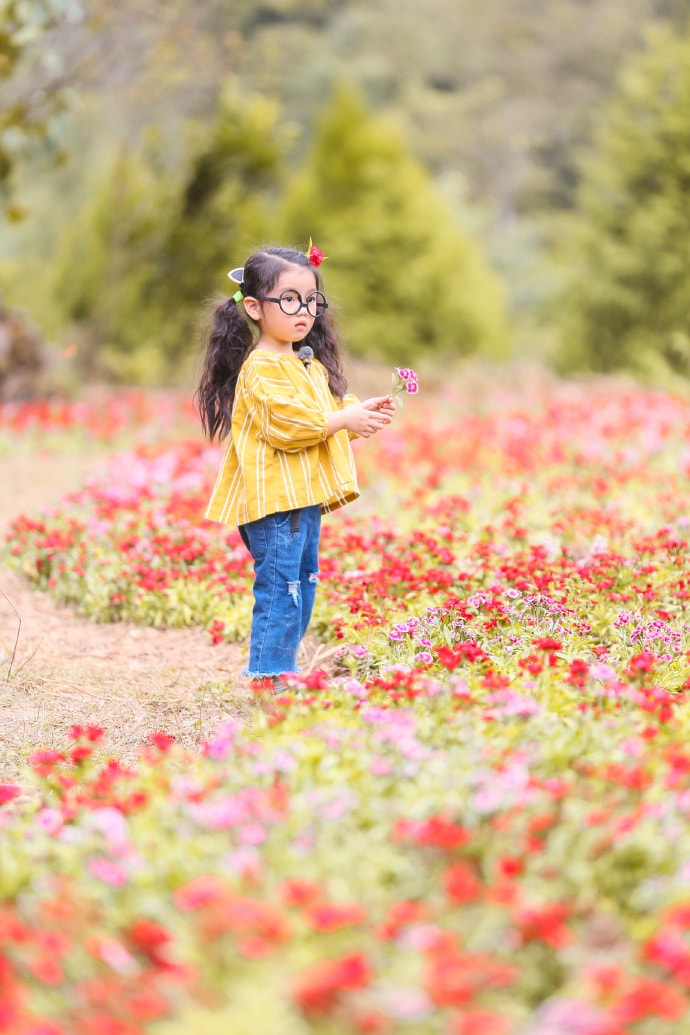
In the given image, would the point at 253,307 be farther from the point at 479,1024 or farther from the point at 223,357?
the point at 479,1024

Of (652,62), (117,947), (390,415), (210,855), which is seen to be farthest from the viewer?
(652,62)

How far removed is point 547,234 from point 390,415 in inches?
968

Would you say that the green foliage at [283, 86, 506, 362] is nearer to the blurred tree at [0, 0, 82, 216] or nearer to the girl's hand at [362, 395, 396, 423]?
the blurred tree at [0, 0, 82, 216]

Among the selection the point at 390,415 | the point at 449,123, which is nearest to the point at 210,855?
the point at 390,415

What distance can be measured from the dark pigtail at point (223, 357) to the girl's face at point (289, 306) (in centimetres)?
21

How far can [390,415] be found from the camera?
3682mm

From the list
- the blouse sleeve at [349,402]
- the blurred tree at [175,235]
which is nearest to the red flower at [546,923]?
the blouse sleeve at [349,402]

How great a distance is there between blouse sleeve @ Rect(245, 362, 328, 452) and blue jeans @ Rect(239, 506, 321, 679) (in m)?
0.25

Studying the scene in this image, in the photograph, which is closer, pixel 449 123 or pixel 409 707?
pixel 409 707

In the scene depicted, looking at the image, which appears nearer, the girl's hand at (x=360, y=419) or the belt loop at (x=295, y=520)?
the girl's hand at (x=360, y=419)

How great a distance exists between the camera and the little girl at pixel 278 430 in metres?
3.66

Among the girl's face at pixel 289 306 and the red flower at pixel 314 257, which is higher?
the red flower at pixel 314 257

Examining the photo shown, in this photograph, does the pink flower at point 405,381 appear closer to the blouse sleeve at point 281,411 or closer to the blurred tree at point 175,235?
the blouse sleeve at point 281,411

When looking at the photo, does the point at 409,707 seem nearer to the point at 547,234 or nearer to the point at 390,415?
the point at 390,415
